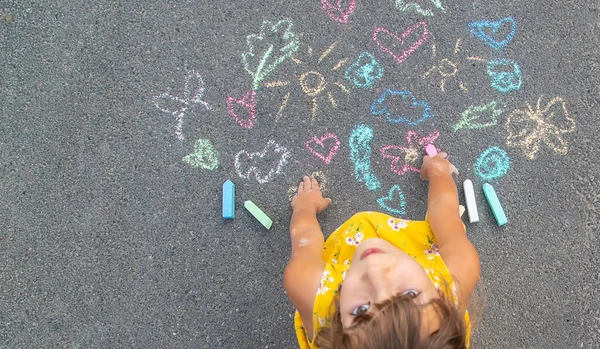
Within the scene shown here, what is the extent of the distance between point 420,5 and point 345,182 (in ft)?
3.13

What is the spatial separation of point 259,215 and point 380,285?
858 mm

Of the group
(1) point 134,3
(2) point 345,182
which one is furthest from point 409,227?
(1) point 134,3

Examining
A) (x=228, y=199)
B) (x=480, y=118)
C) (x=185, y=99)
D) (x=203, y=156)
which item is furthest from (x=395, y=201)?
(x=185, y=99)

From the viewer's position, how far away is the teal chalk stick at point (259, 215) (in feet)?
6.77

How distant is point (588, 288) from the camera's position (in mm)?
2031

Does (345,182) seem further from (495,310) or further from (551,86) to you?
(551,86)

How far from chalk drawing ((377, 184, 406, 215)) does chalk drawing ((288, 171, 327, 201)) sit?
272 mm

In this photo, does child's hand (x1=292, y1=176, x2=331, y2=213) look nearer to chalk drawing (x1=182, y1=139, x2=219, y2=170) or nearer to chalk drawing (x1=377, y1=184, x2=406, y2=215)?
chalk drawing (x1=377, y1=184, x2=406, y2=215)

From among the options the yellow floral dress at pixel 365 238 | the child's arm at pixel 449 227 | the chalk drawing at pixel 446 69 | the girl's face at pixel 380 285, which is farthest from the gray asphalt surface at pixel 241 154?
the girl's face at pixel 380 285

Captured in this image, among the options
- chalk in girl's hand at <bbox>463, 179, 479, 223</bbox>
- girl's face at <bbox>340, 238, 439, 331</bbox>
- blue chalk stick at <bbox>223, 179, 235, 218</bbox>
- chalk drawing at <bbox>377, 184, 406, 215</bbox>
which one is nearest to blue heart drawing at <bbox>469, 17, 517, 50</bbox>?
chalk in girl's hand at <bbox>463, 179, 479, 223</bbox>

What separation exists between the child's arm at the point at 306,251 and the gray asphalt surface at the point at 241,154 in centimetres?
9

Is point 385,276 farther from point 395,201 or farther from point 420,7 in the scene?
point 420,7

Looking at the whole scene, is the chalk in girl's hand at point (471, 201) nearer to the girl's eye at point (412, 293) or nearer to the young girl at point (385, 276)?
the young girl at point (385, 276)

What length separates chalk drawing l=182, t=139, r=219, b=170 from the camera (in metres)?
2.13
